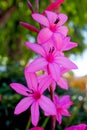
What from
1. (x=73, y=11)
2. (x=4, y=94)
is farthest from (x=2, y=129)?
(x=73, y=11)

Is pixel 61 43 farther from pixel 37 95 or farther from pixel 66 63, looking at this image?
pixel 37 95

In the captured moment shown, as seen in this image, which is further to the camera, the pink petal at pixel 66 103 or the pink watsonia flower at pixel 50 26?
the pink petal at pixel 66 103

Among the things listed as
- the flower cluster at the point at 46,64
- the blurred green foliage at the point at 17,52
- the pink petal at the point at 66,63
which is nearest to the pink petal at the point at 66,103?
the flower cluster at the point at 46,64

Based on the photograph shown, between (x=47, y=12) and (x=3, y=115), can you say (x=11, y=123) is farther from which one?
(x=47, y=12)

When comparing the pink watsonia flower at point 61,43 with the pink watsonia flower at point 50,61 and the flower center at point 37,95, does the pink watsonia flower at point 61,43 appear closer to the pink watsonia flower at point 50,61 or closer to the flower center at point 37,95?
the pink watsonia flower at point 50,61

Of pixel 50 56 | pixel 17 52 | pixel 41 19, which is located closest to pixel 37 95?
pixel 50 56
